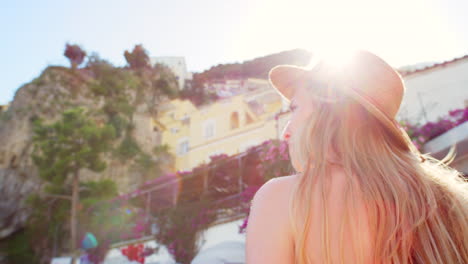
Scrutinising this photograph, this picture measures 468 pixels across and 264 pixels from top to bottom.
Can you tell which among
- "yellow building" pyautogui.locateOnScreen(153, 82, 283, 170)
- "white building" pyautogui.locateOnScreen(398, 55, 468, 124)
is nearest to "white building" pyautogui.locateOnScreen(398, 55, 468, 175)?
"white building" pyautogui.locateOnScreen(398, 55, 468, 124)

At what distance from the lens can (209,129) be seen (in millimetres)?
24578

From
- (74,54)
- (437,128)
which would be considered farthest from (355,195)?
(74,54)

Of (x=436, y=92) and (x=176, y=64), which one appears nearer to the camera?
(x=436, y=92)

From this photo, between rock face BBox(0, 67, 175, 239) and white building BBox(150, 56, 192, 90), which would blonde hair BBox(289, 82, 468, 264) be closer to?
rock face BBox(0, 67, 175, 239)

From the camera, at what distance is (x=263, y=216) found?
1034mm

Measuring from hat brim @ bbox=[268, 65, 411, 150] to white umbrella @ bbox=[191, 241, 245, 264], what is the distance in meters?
5.26

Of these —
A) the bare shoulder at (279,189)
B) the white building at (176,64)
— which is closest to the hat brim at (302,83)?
the bare shoulder at (279,189)

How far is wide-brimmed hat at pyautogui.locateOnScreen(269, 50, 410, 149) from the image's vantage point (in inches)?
48.4

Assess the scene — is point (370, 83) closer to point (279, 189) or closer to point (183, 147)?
point (279, 189)

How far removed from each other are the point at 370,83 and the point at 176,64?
45.5m

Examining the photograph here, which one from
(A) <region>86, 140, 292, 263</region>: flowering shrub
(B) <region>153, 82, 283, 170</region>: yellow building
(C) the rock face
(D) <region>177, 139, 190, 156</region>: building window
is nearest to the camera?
(A) <region>86, 140, 292, 263</region>: flowering shrub

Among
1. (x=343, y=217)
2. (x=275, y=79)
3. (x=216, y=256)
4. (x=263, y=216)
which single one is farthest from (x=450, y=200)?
(x=216, y=256)

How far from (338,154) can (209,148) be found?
22580 mm

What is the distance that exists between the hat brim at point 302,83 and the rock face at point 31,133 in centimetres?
2765
